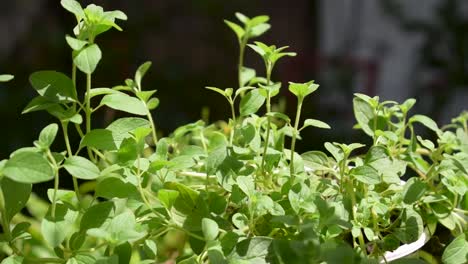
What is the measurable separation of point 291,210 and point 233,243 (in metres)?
0.05

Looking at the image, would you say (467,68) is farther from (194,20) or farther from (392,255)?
(392,255)

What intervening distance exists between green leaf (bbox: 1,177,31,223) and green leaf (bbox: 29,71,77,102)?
6cm

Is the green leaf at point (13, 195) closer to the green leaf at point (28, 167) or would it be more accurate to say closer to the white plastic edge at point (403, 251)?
the green leaf at point (28, 167)

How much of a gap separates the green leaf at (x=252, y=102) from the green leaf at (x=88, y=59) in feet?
0.42

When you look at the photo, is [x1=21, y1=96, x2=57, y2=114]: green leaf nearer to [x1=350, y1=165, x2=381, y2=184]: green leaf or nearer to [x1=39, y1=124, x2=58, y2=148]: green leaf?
[x1=39, y1=124, x2=58, y2=148]: green leaf

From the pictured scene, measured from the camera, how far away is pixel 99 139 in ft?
1.40

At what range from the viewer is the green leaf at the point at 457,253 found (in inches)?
17.6

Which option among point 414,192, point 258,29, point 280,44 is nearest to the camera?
point 414,192

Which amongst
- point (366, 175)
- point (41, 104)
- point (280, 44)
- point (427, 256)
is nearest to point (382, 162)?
point (366, 175)

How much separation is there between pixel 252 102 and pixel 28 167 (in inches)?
7.1

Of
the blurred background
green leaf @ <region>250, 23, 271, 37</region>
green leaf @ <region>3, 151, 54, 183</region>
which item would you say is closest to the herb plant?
green leaf @ <region>3, 151, 54, 183</region>

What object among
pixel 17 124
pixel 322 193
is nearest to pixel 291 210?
pixel 322 193

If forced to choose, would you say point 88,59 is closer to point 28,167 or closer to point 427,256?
point 28,167

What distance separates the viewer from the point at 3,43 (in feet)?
8.32
